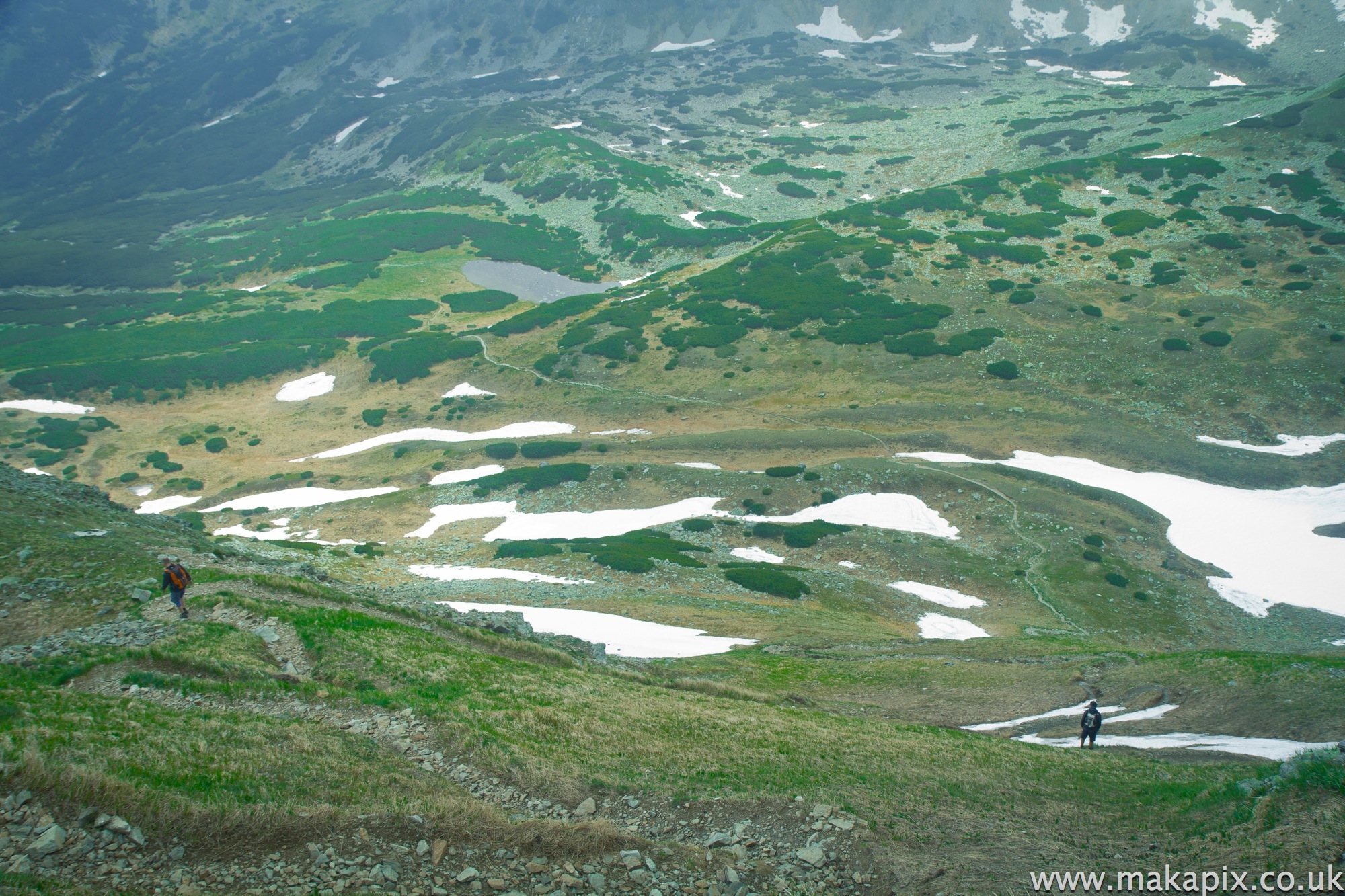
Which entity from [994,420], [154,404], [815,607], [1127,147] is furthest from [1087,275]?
[154,404]

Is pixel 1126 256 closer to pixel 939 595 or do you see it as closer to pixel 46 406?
pixel 939 595

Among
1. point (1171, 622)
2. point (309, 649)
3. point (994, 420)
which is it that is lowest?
point (1171, 622)

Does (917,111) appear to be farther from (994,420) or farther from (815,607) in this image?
(815,607)

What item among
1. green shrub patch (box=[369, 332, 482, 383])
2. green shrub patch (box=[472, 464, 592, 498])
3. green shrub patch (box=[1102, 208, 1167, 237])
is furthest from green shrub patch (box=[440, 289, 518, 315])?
green shrub patch (box=[1102, 208, 1167, 237])

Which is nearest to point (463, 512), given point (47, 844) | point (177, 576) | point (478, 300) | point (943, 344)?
point (177, 576)

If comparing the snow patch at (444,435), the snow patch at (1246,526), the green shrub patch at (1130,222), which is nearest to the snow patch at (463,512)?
the snow patch at (444,435)

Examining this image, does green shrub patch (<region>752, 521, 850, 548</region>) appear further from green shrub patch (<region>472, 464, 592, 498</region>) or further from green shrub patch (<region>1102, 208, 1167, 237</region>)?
green shrub patch (<region>1102, 208, 1167, 237</region>)
